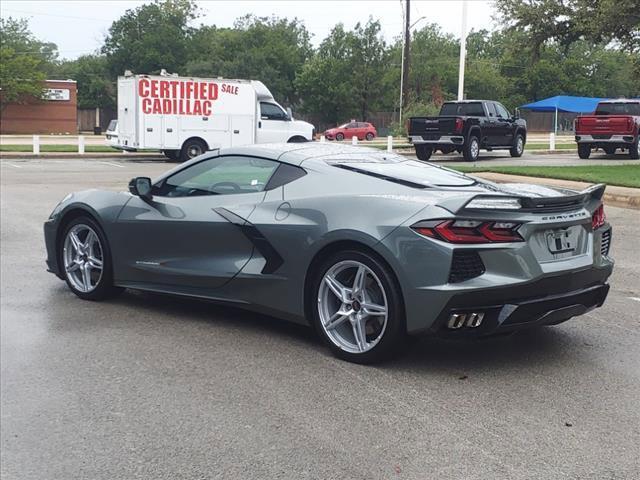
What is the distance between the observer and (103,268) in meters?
6.56

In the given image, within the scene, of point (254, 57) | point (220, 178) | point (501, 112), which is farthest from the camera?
point (254, 57)

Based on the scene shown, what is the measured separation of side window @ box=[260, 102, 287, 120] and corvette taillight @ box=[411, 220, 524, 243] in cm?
2440

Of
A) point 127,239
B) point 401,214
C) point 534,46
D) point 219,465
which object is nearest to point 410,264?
point 401,214

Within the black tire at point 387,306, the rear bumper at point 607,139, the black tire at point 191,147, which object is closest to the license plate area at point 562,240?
the black tire at point 387,306

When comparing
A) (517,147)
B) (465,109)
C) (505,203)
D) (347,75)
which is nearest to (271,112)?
(465,109)

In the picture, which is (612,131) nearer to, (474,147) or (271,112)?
(474,147)

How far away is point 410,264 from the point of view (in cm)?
476

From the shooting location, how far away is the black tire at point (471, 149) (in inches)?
997

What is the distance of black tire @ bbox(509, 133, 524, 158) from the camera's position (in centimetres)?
2781

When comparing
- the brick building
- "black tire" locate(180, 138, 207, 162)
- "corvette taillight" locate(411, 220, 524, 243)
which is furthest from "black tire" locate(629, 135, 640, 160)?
the brick building

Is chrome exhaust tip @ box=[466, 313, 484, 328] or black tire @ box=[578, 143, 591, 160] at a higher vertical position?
black tire @ box=[578, 143, 591, 160]

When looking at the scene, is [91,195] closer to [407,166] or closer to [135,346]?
[135,346]

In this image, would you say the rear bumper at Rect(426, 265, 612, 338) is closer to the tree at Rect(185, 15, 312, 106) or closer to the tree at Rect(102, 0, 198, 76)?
the tree at Rect(185, 15, 312, 106)

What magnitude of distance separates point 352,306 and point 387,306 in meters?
0.29
